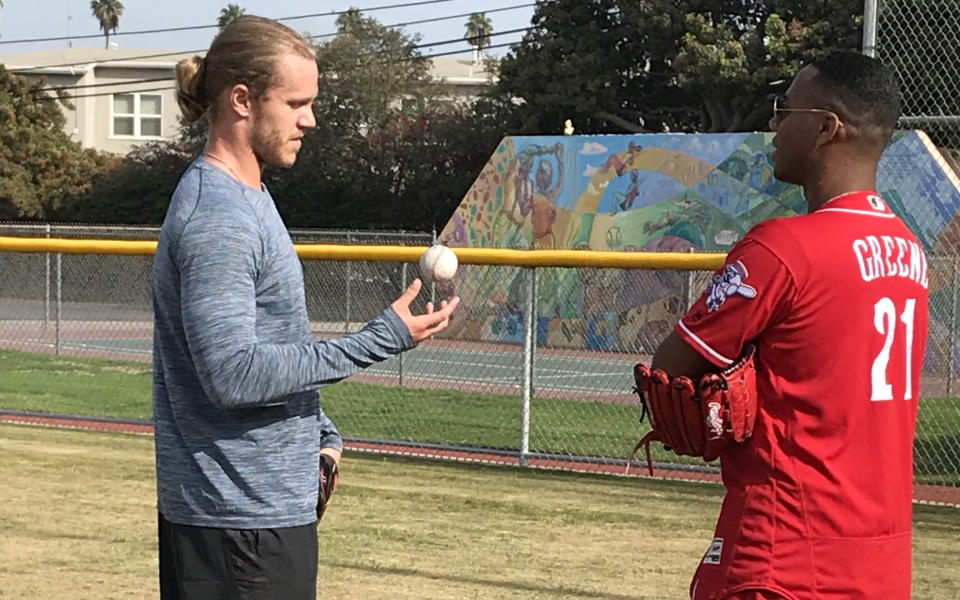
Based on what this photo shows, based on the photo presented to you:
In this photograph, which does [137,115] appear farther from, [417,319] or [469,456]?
[417,319]

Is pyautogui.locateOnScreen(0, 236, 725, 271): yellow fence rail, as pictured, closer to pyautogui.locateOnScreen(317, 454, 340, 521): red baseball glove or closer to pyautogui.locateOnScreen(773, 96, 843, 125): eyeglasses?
pyautogui.locateOnScreen(773, 96, 843, 125): eyeglasses

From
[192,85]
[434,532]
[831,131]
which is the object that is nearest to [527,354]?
[434,532]

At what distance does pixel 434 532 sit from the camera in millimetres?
9203

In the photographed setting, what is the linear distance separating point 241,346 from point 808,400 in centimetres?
129

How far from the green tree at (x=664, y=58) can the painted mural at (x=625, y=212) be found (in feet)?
43.1

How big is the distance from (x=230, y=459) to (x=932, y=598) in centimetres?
545

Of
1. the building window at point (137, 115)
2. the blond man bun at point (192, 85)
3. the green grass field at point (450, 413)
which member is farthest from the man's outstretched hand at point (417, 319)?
the building window at point (137, 115)

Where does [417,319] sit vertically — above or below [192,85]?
below

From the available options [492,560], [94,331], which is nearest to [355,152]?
[94,331]

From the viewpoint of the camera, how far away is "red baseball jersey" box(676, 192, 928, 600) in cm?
324

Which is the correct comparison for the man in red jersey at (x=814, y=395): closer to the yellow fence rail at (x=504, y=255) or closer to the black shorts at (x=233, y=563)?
the black shorts at (x=233, y=563)

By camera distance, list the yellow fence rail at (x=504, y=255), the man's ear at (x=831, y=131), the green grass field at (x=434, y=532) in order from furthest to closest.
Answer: the yellow fence rail at (x=504, y=255) < the green grass field at (x=434, y=532) < the man's ear at (x=831, y=131)

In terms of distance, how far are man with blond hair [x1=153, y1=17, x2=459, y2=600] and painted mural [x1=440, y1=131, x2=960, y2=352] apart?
13.8m

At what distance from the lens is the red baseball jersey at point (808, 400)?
324cm
